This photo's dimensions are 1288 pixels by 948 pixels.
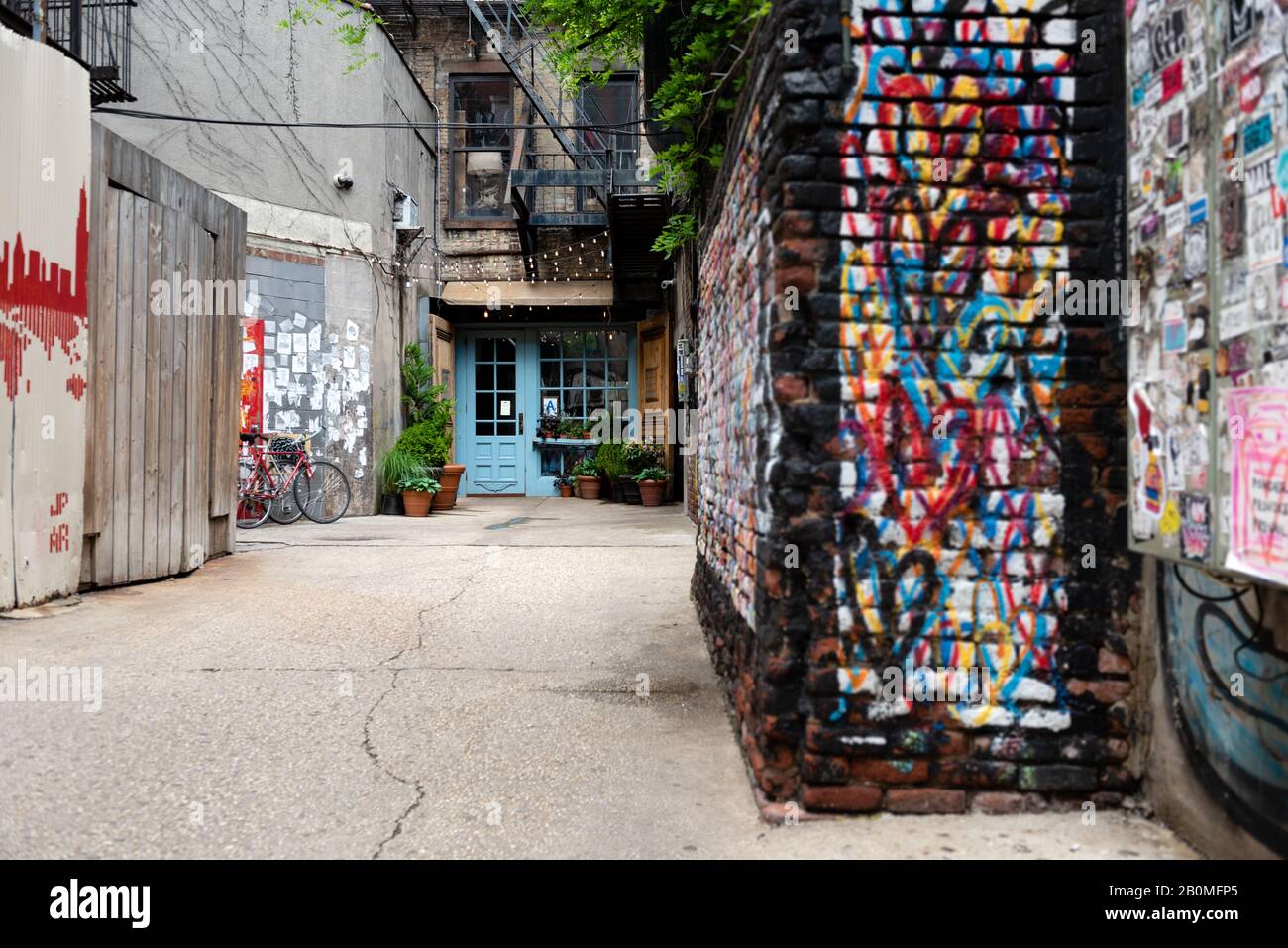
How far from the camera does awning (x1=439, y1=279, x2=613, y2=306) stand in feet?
46.9

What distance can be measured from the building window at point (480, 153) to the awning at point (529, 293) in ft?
4.20

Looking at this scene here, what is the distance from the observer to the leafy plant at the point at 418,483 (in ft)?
39.1

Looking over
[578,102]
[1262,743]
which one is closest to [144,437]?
[1262,743]

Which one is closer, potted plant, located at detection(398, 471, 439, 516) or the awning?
potted plant, located at detection(398, 471, 439, 516)

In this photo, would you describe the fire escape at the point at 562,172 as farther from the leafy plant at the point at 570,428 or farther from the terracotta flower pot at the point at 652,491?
the terracotta flower pot at the point at 652,491

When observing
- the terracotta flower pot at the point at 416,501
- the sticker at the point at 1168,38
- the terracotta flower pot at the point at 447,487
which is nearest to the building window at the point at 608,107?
the terracotta flower pot at the point at 447,487

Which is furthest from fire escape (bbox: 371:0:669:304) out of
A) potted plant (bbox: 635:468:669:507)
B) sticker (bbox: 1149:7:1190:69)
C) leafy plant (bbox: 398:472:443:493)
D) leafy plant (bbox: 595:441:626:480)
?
sticker (bbox: 1149:7:1190:69)

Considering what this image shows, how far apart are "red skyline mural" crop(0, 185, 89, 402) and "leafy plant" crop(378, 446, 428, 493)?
6407 mm

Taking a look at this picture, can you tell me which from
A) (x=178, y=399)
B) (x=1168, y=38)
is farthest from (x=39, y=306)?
(x=1168, y=38)

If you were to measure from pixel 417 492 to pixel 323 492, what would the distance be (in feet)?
4.20

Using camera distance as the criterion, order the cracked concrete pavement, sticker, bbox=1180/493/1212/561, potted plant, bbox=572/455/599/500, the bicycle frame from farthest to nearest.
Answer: potted plant, bbox=572/455/599/500 → the bicycle frame → the cracked concrete pavement → sticker, bbox=1180/493/1212/561

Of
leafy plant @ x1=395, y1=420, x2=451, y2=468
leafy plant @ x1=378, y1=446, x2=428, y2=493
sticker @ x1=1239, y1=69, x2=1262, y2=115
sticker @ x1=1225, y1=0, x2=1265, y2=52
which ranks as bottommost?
leafy plant @ x1=378, y1=446, x2=428, y2=493

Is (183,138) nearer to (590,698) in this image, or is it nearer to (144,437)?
(144,437)

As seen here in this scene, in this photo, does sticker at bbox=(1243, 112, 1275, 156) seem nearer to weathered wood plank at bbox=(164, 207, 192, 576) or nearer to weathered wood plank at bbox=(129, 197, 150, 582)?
weathered wood plank at bbox=(129, 197, 150, 582)
